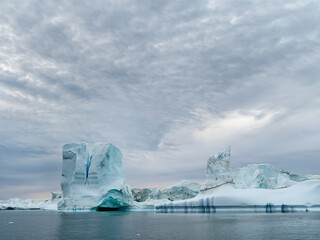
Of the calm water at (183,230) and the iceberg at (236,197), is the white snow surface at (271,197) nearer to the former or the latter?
the iceberg at (236,197)

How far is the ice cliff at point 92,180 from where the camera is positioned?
38750 millimetres

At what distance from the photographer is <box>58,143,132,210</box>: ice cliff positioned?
127 ft

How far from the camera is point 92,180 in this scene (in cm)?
3931

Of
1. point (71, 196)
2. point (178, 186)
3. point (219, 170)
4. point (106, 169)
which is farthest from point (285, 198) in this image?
point (178, 186)

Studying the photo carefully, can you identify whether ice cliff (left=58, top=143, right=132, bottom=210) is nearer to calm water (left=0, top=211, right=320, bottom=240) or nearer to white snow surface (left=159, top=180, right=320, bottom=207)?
white snow surface (left=159, top=180, right=320, bottom=207)

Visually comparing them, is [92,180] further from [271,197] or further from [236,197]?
[271,197]

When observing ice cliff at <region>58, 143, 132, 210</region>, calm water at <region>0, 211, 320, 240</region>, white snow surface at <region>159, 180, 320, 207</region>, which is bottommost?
calm water at <region>0, 211, 320, 240</region>

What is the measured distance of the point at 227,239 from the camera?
1214 cm

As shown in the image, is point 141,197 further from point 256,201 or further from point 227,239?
point 227,239

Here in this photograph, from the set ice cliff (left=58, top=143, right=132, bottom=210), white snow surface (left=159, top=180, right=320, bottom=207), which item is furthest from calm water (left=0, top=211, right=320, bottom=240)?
ice cliff (left=58, top=143, right=132, bottom=210)

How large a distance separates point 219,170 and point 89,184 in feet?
54.2

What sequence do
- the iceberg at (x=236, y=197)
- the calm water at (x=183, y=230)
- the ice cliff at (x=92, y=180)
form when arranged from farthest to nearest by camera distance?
the ice cliff at (x=92, y=180), the iceberg at (x=236, y=197), the calm water at (x=183, y=230)

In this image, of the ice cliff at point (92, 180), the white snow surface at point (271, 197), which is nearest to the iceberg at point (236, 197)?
the white snow surface at point (271, 197)

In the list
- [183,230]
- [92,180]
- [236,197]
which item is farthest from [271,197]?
[92,180]
